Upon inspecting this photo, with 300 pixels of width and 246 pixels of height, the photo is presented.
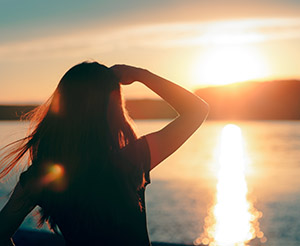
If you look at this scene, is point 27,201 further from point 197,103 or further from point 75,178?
point 197,103

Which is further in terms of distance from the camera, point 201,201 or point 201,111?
point 201,201

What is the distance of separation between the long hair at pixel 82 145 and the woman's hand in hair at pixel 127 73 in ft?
0.88

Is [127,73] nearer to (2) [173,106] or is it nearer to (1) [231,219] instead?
(2) [173,106]

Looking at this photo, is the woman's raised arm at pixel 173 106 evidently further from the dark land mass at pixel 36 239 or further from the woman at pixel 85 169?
the dark land mass at pixel 36 239

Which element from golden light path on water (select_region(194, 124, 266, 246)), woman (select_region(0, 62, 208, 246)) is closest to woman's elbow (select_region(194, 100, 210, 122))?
woman (select_region(0, 62, 208, 246))

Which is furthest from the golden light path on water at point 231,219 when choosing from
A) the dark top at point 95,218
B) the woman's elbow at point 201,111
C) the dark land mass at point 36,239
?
the dark top at point 95,218

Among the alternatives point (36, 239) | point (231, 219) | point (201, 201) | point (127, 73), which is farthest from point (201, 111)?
point (201, 201)

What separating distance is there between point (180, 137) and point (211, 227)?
31821mm

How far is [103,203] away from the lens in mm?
1634

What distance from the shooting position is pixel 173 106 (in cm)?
208

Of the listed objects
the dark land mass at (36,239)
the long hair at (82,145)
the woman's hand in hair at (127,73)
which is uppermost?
the woman's hand in hair at (127,73)

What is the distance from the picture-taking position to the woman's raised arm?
184 centimetres

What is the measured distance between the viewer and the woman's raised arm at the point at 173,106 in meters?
1.84

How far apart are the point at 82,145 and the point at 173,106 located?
2.06ft
